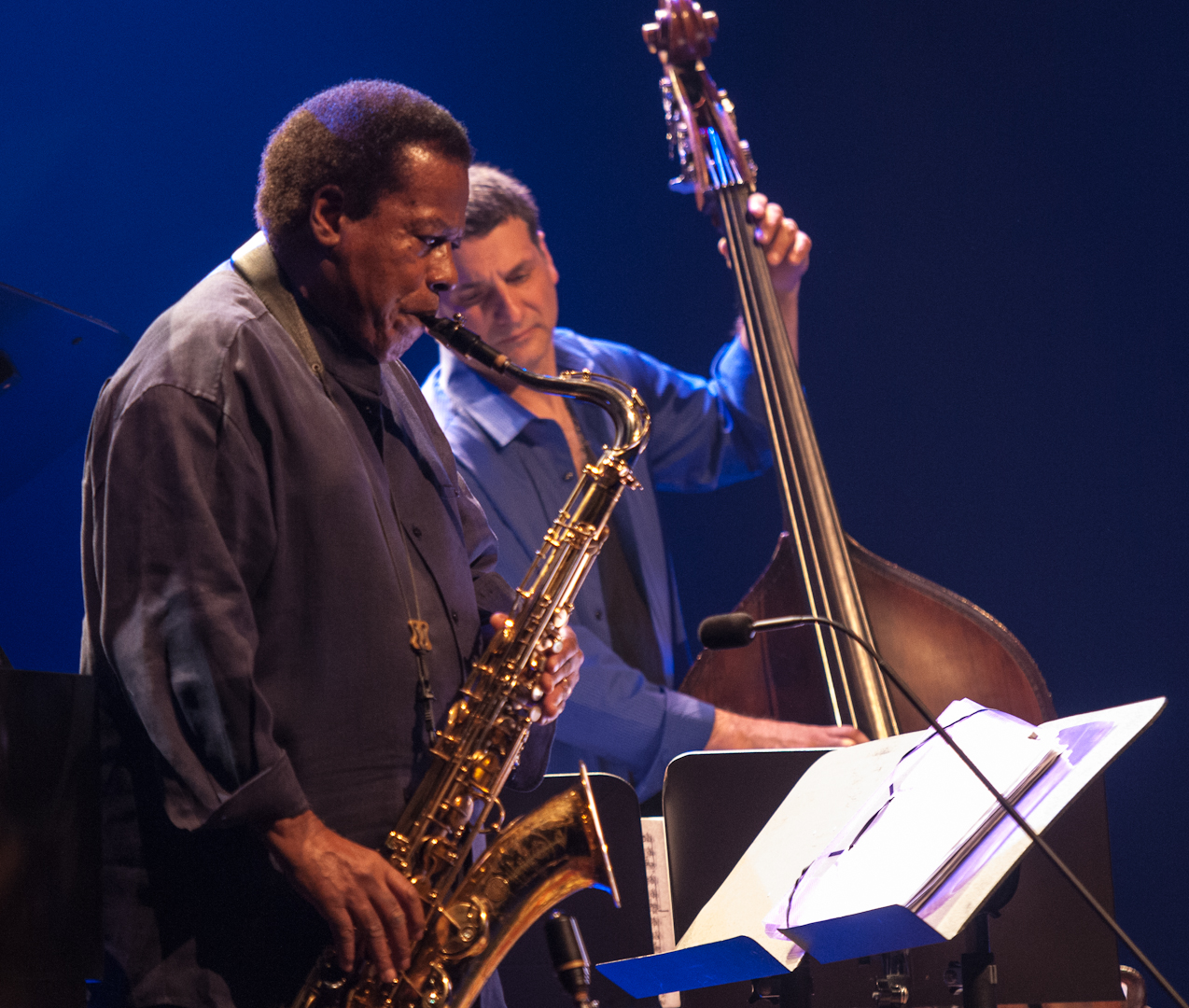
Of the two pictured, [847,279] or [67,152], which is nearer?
[67,152]

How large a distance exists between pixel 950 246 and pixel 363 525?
2255 millimetres

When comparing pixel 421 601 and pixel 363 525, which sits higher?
pixel 363 525

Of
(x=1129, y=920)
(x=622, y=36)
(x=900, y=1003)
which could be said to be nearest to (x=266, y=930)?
(x=900, y=1003)

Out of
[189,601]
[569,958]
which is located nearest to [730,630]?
[569,958]

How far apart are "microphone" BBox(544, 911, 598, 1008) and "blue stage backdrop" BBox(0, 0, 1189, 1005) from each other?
1.83 metres

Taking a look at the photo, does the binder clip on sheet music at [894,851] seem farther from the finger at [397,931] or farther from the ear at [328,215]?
the ear at [328,215]

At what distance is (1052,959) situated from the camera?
72.9 inches

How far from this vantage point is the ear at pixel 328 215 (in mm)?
1673

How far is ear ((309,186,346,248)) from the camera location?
5.49ft

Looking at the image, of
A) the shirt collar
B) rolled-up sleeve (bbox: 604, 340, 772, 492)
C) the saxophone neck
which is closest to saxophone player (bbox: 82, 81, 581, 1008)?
the saxophone neck

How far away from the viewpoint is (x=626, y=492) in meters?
2.86

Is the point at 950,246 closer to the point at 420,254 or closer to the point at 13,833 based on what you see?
the point at 420,254

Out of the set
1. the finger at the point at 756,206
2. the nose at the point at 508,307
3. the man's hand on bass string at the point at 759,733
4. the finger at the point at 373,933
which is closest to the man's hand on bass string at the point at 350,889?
the finger at the point at 373,933

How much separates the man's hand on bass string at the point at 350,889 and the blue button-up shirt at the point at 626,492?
1.08 m
